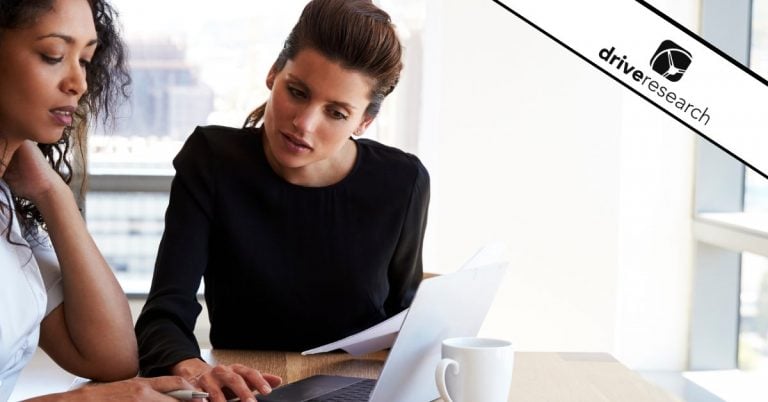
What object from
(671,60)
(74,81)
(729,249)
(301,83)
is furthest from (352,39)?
(729,249)

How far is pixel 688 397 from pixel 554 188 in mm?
907

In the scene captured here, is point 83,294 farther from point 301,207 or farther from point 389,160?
point 389,160

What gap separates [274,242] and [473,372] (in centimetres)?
66

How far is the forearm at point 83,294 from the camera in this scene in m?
1.45

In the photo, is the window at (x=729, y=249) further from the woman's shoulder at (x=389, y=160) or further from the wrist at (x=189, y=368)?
the wrist at (x=189, y=368)

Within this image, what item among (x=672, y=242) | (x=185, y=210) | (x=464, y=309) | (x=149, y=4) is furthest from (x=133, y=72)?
(x=464, y=309)

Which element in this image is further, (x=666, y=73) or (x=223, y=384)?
(x=666, y=73)

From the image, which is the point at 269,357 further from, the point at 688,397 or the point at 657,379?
the point at 657,379

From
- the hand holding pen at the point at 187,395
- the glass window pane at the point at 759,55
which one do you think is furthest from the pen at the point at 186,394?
the glass window pane at the point at 759,55

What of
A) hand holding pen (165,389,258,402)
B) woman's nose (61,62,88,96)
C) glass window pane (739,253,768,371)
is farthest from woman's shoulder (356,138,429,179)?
glass window pane (739,253,768,371)

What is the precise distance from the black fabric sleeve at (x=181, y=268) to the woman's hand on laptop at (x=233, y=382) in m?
0.13

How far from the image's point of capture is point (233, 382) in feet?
3.91

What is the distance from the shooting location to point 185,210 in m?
1.65

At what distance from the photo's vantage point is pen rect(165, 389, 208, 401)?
117 cm
